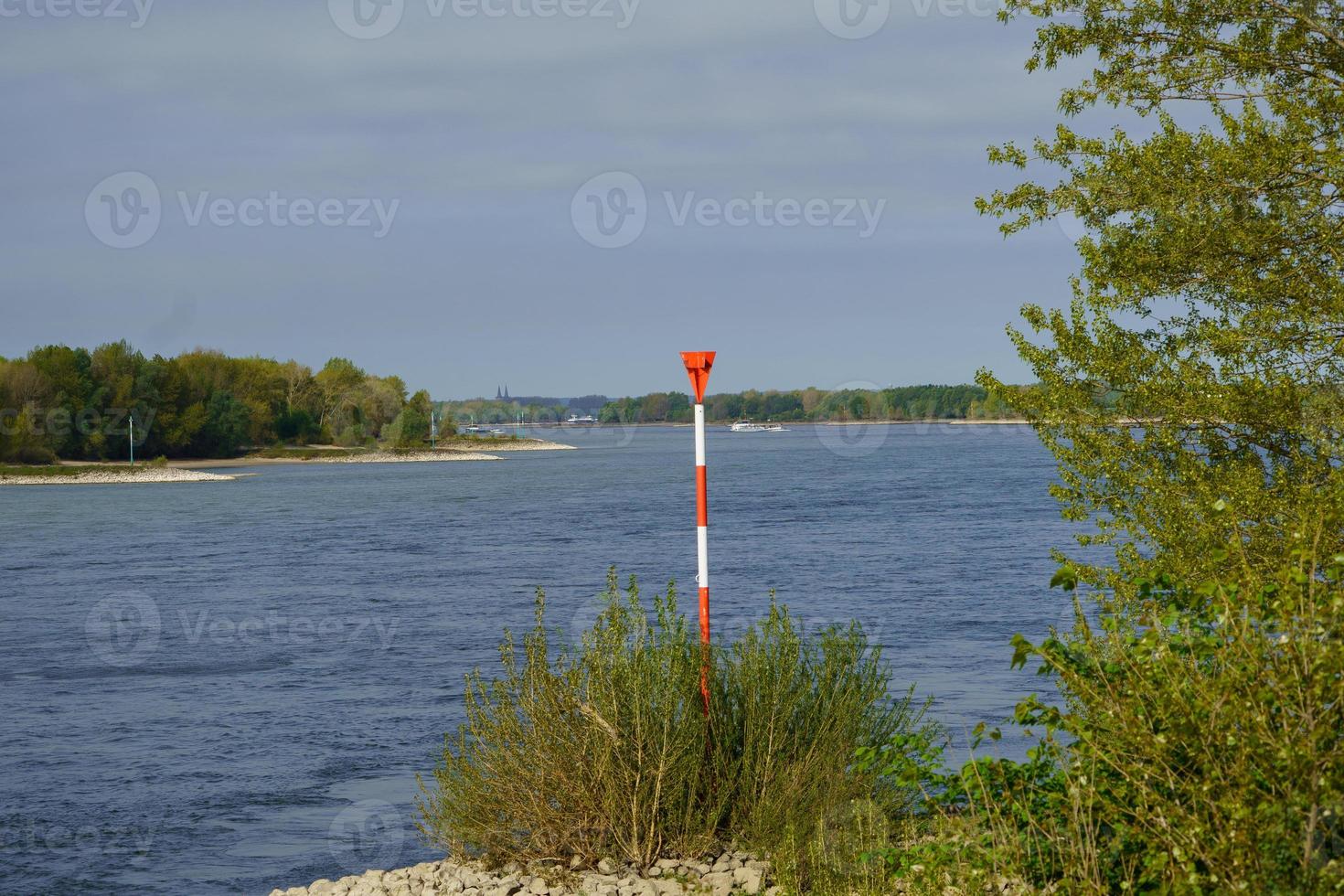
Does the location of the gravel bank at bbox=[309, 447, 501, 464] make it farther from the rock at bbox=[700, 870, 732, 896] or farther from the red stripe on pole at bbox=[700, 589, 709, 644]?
the rock at bbox=[700, 870, 732, 896]

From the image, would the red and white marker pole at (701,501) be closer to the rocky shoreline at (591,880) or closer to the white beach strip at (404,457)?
the rocky shoreline at (591,880)

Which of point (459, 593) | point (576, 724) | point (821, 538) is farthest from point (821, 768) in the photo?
point (821, 538)

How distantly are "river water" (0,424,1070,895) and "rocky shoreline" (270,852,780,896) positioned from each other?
183 centimetres

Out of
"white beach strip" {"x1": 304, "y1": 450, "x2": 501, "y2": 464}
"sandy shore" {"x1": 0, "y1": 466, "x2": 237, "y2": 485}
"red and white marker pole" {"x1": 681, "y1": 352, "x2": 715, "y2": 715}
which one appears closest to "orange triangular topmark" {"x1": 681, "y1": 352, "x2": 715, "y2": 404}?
"red and white marker pole" {"x1": 681, "y1": 352, "x2": 715, "y2": 715}

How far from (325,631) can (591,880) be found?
18.2 meters

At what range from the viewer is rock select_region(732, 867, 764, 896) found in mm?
8000

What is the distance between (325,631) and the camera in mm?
25391

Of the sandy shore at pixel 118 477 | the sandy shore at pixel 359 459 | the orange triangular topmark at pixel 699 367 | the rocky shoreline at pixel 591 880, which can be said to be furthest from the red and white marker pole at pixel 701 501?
the sandy shore at pixel 359 459

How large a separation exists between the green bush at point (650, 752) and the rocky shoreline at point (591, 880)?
120mm

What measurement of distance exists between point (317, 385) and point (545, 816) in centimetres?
16378

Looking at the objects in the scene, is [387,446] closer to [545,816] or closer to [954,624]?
[954,624]

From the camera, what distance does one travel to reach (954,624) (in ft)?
77.8

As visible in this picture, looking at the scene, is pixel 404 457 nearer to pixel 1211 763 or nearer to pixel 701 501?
pixel 701 501

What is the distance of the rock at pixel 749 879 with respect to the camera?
8000mm
